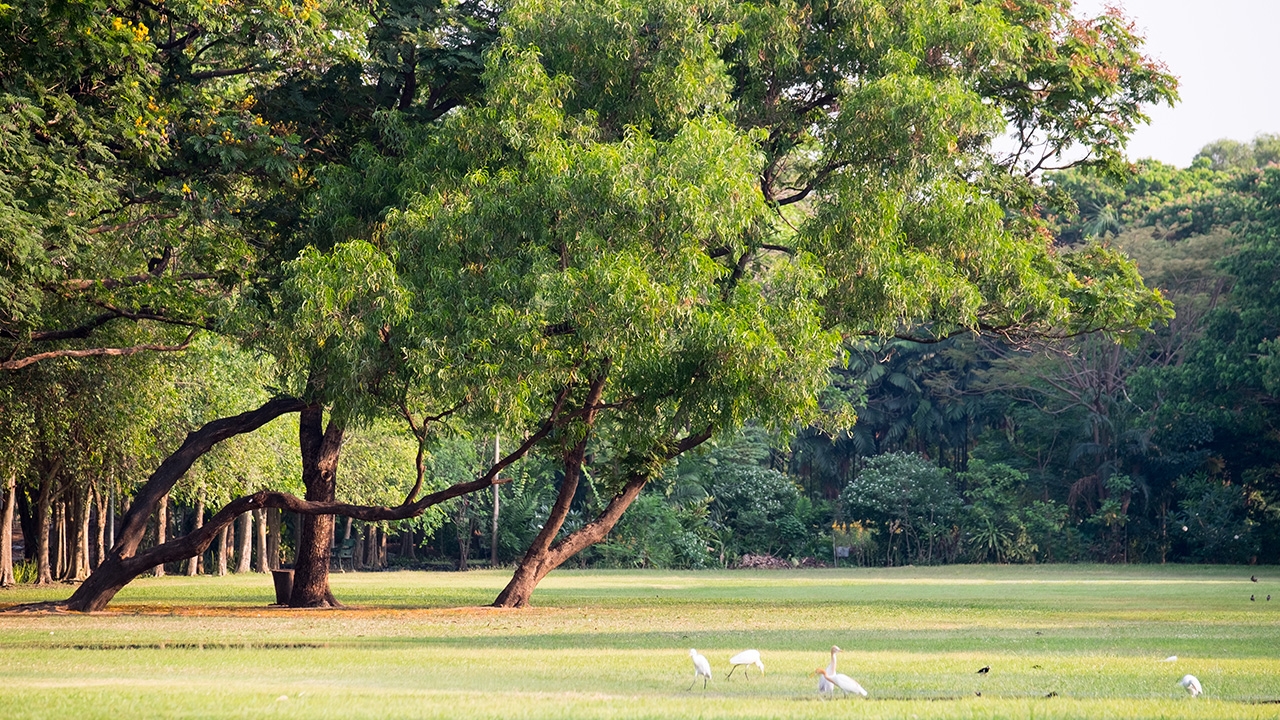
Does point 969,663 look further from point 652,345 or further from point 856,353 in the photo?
point 856,353

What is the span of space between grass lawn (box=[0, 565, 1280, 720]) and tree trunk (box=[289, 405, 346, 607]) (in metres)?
0.92

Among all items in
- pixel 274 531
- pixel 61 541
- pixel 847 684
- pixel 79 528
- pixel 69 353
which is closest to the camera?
pixel 847 684

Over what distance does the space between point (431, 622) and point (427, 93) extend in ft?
31.2

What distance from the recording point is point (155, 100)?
21016mm

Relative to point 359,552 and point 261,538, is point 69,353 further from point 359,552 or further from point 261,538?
point 359,552

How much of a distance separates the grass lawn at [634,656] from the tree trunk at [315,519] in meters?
0.92

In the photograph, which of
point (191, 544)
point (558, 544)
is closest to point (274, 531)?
point (558, 544)

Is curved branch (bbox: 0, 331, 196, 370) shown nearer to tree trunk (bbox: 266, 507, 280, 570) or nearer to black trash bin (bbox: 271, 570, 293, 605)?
black trash bin (bbox: 271, 570, 293, 605)

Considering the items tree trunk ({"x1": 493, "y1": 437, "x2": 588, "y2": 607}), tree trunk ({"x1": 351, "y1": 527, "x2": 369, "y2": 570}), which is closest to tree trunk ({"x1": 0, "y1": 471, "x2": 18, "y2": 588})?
tree trunk ({"x1": 493, "y1": 437, "x2": 588, "y2": 607})

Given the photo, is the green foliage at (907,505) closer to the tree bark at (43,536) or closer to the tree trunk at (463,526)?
the tree trunk at (463,526)

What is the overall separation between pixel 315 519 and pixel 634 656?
41.0ft

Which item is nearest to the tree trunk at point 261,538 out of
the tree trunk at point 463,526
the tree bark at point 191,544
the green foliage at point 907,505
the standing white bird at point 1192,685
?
the tree trunk at point 463,526

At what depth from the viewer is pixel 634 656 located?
14.2 meters

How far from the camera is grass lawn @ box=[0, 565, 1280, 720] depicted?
377 inches
